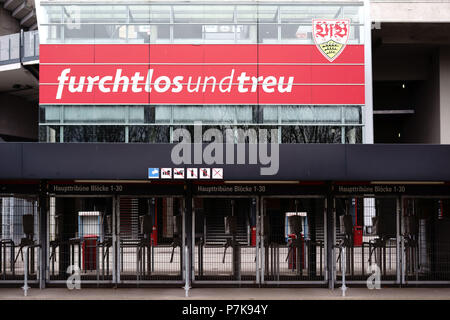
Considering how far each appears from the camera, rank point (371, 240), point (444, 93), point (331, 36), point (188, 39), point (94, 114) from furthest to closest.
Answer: point (444, 93)
point (188, 39)
point (94, 114)
point (331, 36)
point (371, 240)

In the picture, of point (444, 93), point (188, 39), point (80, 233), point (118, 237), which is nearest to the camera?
point (118, 237)

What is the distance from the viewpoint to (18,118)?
3222cm

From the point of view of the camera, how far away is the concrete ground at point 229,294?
11234 mm

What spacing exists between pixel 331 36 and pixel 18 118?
63.7 ft

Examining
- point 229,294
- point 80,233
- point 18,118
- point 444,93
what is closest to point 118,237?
point 80,233

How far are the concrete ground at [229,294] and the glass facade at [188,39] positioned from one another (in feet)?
30.2

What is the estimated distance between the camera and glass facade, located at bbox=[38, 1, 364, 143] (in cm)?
2042

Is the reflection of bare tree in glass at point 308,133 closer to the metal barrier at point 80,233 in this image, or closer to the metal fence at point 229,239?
the metal fence at point 229,239

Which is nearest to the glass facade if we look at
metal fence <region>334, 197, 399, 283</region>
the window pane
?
the window pane

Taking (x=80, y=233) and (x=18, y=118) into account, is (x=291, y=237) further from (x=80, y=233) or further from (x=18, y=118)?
(x=18, y=118)

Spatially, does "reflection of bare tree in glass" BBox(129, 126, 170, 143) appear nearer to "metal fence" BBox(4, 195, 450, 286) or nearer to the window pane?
the window pane

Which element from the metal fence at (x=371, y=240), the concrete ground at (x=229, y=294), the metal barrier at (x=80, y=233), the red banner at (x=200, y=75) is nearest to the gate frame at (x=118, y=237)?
the metal barrier at (x=80, y=233)

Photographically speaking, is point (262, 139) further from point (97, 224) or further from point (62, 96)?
point (97, 224)

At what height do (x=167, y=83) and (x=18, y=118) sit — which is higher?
(x=18, y=118)
